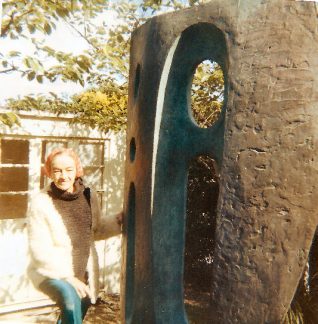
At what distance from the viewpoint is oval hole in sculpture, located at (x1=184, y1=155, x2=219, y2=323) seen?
276 inches

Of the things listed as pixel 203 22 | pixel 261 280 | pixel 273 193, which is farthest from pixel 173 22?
pixel 261 280

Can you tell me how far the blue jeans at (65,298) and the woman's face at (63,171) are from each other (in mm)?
562

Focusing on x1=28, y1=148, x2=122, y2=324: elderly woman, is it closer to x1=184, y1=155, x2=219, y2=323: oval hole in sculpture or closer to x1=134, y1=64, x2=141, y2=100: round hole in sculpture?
x1=134, y1=64, x2=141, y2=100: round hole in sculpture

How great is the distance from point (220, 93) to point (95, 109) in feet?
4.99

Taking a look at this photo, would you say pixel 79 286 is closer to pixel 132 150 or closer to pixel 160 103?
pixel 132 150

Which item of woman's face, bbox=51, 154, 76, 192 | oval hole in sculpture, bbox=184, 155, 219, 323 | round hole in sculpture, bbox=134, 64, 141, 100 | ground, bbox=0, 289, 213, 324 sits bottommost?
ground, bbox=0, 289, 213, 324

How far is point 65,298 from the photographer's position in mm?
2627

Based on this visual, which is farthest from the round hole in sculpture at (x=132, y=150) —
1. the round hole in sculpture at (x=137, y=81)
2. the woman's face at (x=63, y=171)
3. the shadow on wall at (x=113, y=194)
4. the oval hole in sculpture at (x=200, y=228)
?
the oval hole in sculpture at (x=200, y=228)

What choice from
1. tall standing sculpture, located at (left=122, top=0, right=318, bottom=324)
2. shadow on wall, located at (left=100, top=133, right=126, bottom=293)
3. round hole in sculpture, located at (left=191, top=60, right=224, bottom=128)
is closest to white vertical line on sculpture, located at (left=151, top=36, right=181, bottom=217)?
tall standing sculpture, located at (left=122, top=0, right=318, bottom=324)

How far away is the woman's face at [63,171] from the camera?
110 inches

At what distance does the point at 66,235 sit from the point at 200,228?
4424mm

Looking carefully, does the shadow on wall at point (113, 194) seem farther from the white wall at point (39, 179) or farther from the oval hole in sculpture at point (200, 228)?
the oval hole in sculpture at point (200, 228)

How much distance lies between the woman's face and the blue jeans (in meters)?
0.56

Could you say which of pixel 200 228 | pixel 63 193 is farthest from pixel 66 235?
pixel 200 228
